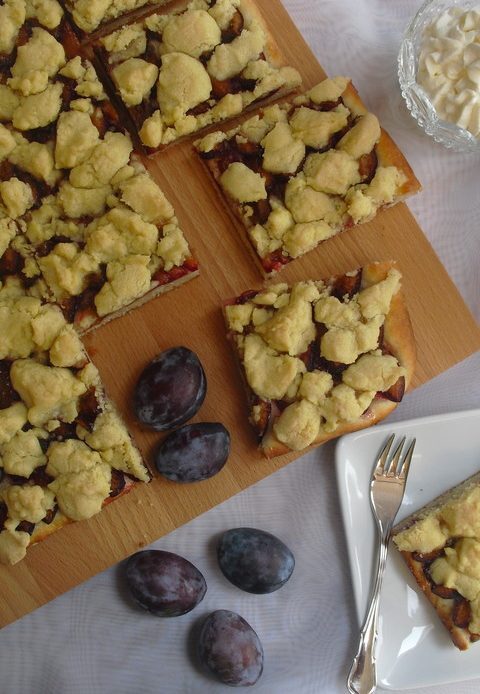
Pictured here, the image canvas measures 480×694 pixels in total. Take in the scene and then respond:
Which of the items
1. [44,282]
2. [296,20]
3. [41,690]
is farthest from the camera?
[296,20]

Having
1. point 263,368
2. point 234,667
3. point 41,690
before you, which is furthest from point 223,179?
point 41,690

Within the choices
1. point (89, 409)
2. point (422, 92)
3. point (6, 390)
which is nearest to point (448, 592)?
point (89, 409)

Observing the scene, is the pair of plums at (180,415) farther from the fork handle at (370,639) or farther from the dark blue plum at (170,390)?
the fork handle at (370,639)

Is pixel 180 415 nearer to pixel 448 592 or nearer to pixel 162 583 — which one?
pixel 162 583

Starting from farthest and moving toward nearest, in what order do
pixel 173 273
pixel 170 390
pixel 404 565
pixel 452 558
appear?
pixel 404 565, pixel 452 558, pixel 173 273, pixel 170 390

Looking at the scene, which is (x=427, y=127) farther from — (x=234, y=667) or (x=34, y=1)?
(x=234, y=667)

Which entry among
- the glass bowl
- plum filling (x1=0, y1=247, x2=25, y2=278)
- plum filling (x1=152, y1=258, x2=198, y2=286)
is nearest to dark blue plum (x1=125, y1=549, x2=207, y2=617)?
plum filling (x1=152, y1=258, x2=198, y2=286)
